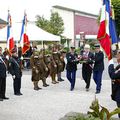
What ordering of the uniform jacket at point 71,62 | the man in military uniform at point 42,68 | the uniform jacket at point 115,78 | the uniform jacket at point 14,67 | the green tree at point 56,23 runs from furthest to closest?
the green tree at point 56,23 → the man in military uniform at point 42,68 → the uniform jacket at point 71,62 → the uniform jacket at point 14,67 → the uniform jacket at point 115,78

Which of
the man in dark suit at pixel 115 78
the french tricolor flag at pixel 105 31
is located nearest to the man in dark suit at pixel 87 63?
the french tricolor flag at pixel 105 31

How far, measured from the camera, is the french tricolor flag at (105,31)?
8.36 m

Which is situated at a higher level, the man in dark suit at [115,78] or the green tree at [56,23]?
the green tree at [56,23]

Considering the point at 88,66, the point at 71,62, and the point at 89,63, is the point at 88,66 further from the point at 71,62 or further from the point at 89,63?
the point at 71,62

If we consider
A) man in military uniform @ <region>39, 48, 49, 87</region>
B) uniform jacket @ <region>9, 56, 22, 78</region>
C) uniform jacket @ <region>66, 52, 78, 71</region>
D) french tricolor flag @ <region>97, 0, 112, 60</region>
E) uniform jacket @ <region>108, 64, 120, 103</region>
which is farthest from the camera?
man in military uniform @ <region>39, 48, 49, 87</region>

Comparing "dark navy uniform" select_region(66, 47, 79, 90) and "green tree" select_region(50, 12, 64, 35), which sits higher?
"green tree" select_region(50, 12, 64, 35)

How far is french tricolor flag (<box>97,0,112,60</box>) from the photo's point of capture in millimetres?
8359

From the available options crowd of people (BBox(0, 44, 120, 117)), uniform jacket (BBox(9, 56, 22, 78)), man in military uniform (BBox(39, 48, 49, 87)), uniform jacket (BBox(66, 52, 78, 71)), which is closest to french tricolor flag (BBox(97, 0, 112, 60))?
crowd of people (BBox(0, 44, 120, 117))

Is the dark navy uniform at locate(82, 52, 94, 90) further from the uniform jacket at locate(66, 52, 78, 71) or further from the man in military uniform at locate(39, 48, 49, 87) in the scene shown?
the man in military uniform at locate(39, 48, 49, 87)

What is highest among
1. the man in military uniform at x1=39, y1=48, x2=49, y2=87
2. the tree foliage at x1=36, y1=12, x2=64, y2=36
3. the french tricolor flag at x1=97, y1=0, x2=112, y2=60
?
the tree foliage at x1=36, y1=12, x2=64, y2=36

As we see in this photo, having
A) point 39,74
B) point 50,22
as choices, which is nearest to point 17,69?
point 39,74

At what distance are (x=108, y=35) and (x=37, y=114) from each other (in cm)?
286

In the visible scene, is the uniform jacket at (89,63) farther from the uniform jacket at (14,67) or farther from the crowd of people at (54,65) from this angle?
the uniform jacket at (14,67)

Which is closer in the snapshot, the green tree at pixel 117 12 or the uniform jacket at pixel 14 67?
the uniform jacket at pixel 14 67
